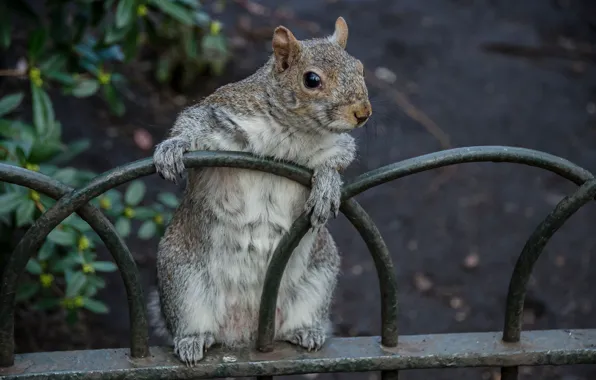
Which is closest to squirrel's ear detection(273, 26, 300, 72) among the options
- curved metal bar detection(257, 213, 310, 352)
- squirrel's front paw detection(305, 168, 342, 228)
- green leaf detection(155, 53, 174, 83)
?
squirrel's front paw detection(305, 168, 342, 228)

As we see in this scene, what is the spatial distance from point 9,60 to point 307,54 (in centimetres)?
205

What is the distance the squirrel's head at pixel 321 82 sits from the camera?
1597mm

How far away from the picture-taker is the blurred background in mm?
2338

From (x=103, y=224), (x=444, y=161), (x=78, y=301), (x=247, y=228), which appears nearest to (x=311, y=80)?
(x=247, y=228)

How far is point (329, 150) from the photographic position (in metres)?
1.69

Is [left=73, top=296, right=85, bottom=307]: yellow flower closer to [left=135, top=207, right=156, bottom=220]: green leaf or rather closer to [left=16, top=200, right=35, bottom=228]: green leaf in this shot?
[left=135, top=207, right=156, bottom=220]: green leaf

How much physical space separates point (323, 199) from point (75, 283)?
935 mm

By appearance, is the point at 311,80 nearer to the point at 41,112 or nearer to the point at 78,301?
the point at 41,112

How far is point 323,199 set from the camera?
141 centimetres

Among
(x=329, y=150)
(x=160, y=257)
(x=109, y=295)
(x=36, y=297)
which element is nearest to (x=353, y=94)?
(x=329, y=150)

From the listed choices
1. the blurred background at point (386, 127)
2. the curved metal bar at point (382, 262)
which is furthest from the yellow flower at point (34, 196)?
the curved metal bar at point (382, 262)

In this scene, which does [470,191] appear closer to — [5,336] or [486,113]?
[486,113]

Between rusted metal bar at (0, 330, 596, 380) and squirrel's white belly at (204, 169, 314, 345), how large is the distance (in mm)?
A: 320

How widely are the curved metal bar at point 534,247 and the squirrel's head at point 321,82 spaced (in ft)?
1.23
